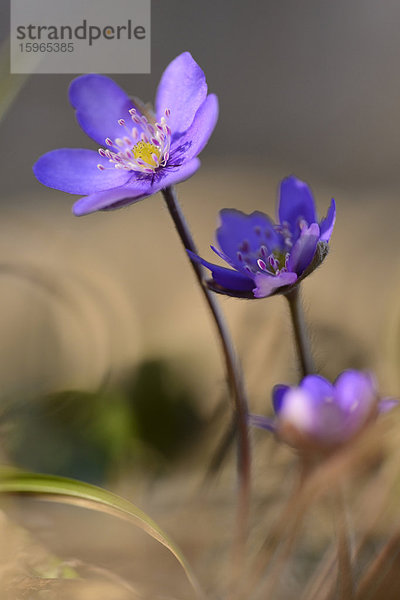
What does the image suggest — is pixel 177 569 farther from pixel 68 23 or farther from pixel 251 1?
pixel 251 1

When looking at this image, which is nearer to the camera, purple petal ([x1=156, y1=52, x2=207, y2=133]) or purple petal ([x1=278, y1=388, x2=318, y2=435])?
purple petal ([x1=278, y1=388, x2=318, y2=435])

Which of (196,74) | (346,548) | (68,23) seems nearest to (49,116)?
(68,23)

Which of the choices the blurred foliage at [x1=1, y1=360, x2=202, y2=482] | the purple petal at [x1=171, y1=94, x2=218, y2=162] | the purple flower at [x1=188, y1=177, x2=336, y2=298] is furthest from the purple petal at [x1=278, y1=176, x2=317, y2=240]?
the blurred foliage at [x1=1, y1=360, x2=202, y2=482]

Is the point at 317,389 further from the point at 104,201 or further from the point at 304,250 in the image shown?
the point at 104,201

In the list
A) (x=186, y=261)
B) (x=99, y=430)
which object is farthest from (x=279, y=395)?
(x=186, y=261)

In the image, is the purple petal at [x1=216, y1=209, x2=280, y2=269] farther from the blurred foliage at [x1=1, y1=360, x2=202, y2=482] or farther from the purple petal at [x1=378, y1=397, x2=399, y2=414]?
the blurred foliage at [x1=1, y1=360, x2=202, y2=482]

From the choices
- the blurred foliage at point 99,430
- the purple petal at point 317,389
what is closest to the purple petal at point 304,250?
the purple petal at point 317,389

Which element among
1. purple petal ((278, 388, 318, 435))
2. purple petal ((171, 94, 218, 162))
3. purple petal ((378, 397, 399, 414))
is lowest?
purple petal ((378, 397, 399, 414))

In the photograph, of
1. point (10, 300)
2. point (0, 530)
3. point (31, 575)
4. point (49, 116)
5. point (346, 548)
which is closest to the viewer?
point (346, 548)
